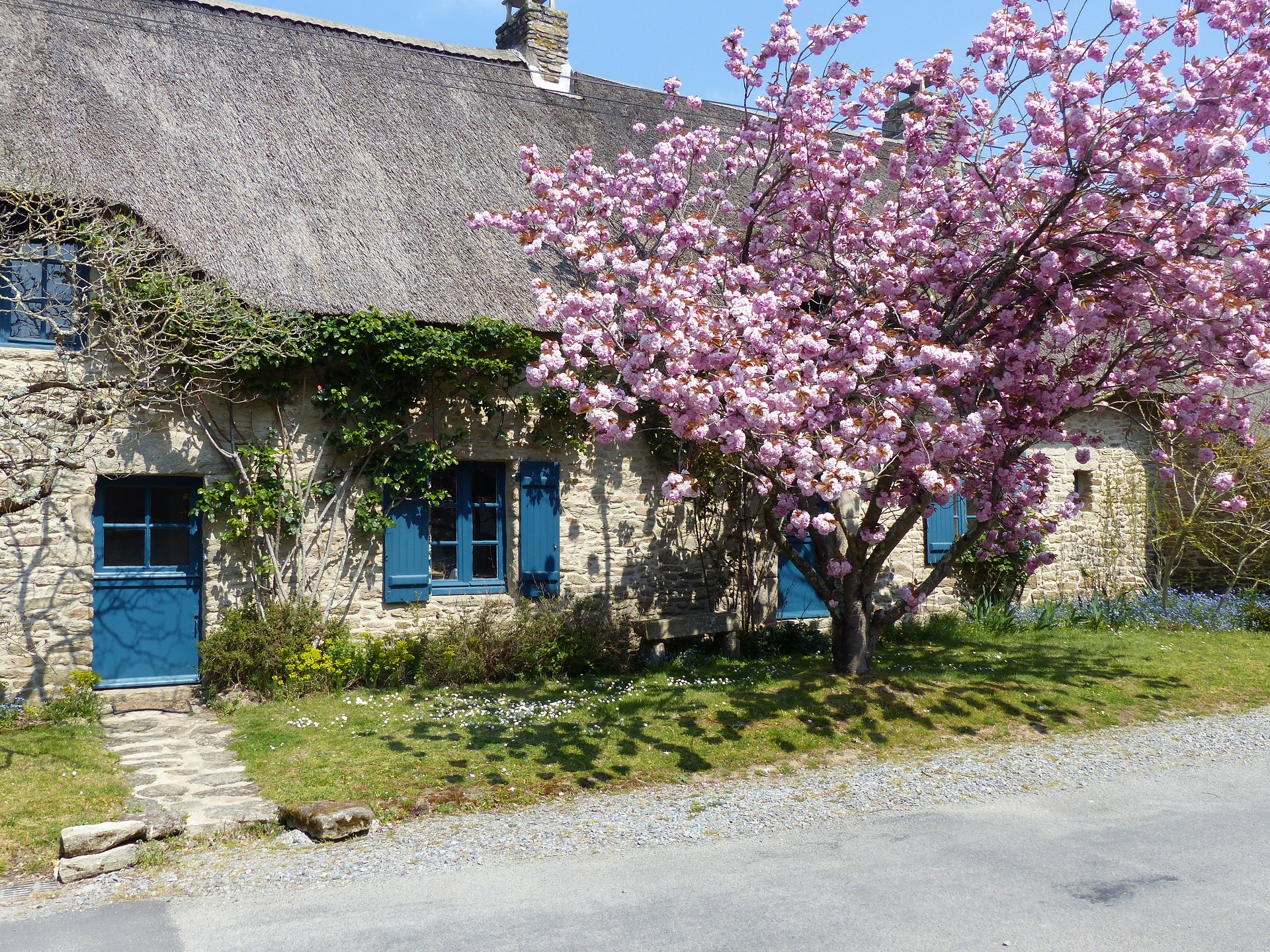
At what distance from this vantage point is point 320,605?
7965 mm

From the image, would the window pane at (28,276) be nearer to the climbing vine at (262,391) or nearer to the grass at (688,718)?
the climbing vine at (262,391)

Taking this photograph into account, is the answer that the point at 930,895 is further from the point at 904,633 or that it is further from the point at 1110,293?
the point at 904,633

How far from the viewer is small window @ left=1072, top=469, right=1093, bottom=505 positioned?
1252 centimetres

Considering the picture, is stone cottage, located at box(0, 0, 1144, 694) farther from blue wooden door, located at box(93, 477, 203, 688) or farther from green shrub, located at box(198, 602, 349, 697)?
green shrub, located at box(198, 602, 349, 697)

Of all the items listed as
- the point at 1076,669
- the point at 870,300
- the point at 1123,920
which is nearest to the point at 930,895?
the point at 1123,920

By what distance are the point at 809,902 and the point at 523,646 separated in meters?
4.66

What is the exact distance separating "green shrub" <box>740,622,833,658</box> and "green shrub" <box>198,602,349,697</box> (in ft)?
12.4

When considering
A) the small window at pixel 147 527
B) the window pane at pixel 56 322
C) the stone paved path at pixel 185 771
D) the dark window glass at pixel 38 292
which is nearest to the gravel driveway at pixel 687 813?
the stone paved path at pixel 185 771

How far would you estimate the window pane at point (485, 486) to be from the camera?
8.84 meters

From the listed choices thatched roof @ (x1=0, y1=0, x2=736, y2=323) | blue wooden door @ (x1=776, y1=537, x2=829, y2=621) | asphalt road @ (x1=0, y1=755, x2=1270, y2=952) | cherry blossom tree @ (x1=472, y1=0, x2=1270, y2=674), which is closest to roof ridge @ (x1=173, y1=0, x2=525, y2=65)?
thatched roof @ (x1=0, y1=0, x2=736, y2=323)

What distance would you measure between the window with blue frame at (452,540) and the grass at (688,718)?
1034mm

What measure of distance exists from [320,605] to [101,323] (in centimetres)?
260

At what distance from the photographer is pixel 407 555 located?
8289 mm

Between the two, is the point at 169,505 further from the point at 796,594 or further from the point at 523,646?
the point at 796,594
